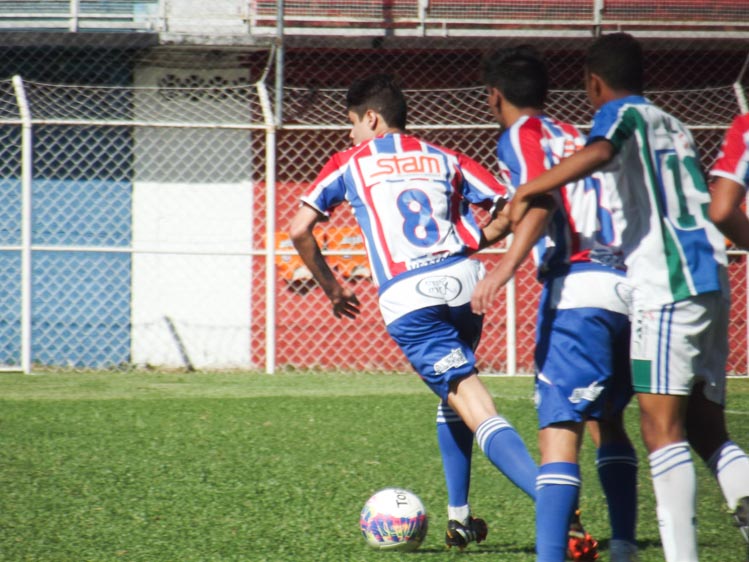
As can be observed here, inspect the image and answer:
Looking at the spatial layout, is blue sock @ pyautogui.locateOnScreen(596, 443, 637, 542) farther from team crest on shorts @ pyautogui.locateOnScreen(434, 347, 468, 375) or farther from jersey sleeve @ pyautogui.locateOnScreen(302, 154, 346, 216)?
jersey sleeve @ pyautogui.locateOnScreen(302, 154, 346, 216)

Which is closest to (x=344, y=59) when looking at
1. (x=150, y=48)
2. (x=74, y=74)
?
(x=150, y=48)

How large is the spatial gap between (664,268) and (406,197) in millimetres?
1379

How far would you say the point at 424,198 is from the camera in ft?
13.8

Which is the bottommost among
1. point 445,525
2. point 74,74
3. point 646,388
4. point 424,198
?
point 445,525

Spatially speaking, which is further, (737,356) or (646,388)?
(737,356)

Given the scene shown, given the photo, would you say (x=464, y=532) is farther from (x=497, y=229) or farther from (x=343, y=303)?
(x=497, y=229)

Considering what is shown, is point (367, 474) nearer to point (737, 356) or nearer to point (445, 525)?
point (445, 525)

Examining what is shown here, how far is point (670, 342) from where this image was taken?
3084 mm

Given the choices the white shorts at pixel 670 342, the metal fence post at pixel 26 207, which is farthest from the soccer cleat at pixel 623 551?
the metal fence post at pixel 26 207

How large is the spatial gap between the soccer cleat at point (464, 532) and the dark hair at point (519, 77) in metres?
1.70

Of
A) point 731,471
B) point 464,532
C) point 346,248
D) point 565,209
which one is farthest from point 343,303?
point 346,248

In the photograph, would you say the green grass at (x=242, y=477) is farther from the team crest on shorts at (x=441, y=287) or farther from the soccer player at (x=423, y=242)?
the team crest on shorts at (x=441, y=287)

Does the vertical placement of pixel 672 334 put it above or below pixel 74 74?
below

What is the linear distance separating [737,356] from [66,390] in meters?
7.09
